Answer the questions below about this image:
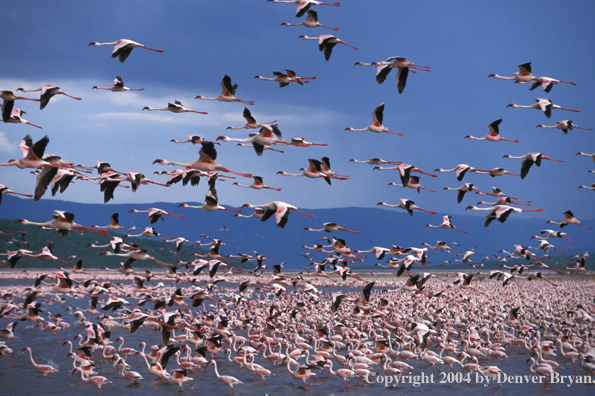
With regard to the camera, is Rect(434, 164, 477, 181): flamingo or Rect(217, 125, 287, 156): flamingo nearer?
Rect(217, 125, 287, 156): flamingo

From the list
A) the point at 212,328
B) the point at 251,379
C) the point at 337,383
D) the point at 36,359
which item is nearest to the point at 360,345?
the point at 337,383

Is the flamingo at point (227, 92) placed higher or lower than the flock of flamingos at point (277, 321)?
higher

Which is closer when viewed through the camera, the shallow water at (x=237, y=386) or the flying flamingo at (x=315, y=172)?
the shallow water at (x=237, y=386)

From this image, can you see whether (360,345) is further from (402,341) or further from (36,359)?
(36,359)

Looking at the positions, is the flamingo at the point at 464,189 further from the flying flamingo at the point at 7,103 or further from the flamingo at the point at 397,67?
the flying flamingo at the point at 7,103

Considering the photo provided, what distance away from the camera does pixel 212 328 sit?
2209cm

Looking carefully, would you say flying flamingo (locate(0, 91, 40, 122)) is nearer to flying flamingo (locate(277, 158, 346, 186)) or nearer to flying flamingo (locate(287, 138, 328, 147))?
A: flying flamingo (locate(287, 138, 328, 147))

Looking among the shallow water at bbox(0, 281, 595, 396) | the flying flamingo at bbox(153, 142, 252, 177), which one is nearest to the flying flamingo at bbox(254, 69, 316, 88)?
the flying flamingo at bbox(153, 142, 252, 177)

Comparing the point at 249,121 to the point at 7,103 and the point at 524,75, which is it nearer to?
the point at 7,103

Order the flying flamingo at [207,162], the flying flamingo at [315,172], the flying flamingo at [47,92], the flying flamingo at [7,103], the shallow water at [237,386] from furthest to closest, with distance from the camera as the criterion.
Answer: the flying flamingo at [315,172] < the shallow water at [237,386] < the flying flamingo at [207,162] < the flying flamingo at [47,92] < the flying flamingo at [7,103]

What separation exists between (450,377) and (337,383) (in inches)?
144

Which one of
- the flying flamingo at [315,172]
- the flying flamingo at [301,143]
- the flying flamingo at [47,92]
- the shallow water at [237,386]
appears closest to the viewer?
the flying flamingo at [47,92]

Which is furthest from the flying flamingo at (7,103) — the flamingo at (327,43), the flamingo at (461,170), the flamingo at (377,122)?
the flamingo at (461,170)

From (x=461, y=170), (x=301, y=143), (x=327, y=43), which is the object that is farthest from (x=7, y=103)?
(x=461, y=170)
